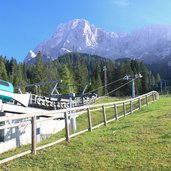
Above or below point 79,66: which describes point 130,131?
below

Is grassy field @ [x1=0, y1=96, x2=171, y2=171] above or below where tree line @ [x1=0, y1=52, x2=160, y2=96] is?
below

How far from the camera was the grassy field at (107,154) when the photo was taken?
9656 mm

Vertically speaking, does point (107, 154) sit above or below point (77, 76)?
below

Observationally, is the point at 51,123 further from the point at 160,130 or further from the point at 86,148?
the point at 86,148

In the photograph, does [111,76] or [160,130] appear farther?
[111,76]

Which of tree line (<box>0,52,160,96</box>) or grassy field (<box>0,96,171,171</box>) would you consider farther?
tree line (<box>0,52,160,96</box>)

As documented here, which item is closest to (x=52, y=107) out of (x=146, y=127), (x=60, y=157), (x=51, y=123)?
(x=51, y=123)

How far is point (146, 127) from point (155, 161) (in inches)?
239

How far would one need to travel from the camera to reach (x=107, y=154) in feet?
35.7

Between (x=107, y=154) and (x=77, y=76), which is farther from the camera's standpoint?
(x=77, y=76)

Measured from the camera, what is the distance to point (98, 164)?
9852mm

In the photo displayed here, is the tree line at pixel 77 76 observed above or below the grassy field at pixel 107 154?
above

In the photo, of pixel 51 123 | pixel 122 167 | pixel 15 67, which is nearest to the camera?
pixel 122 167

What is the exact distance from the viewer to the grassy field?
9.66m
